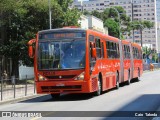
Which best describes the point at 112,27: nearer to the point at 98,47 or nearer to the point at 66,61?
the point at 98,47

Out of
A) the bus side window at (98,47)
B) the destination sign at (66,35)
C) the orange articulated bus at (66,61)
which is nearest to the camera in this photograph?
the orange articulated bus at (66,61)

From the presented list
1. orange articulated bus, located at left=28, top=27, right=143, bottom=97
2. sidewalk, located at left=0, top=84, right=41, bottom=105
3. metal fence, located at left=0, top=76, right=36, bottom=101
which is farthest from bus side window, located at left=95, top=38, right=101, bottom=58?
metal fence, located at left=0, top=76, right=36, bottom=101

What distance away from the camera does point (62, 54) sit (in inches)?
773

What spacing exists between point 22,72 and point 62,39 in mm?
36894

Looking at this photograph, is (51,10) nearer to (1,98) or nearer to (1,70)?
(1,70)

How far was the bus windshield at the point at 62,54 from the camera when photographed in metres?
19.5

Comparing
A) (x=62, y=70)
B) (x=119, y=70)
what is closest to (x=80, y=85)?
(x=62, y=70)

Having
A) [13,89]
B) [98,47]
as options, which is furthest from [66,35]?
[13,89]

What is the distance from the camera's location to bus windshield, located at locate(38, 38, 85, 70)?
19.5m

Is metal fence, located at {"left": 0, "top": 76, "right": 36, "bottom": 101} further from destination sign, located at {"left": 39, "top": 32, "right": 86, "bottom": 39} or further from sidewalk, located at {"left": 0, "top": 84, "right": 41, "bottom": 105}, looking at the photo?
destination sign, located at {"left": 39, "top": 32, "right": 86, "bottom": 39}

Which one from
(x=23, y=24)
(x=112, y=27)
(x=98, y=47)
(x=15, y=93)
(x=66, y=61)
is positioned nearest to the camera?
(x=66, y=61)

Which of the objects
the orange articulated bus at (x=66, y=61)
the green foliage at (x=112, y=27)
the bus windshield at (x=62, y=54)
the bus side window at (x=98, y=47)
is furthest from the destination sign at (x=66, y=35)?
the green foliage at (x=112, y=27)

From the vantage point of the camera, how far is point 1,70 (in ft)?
154

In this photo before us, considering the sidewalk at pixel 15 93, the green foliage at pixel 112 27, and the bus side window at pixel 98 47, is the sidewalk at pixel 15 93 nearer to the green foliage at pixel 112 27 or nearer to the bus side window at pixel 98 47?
the bus side window at pixel 98 47
